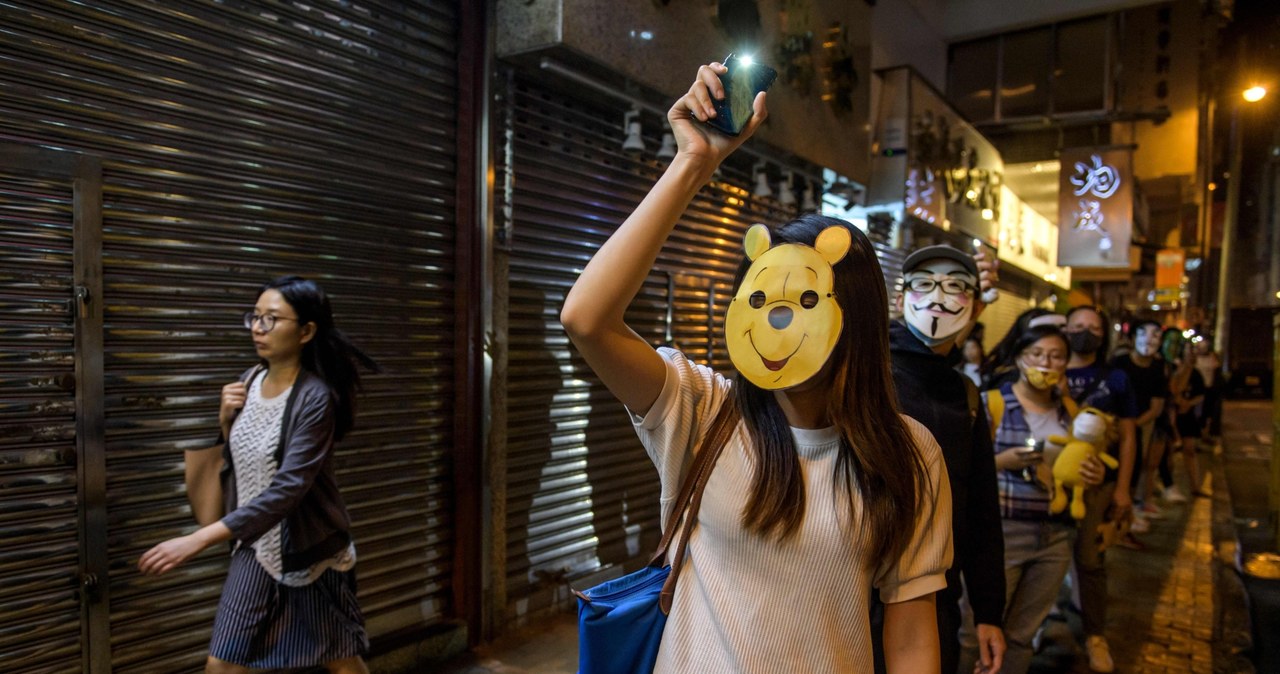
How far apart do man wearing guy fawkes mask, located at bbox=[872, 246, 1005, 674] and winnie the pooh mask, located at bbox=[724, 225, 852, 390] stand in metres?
A: 1.29

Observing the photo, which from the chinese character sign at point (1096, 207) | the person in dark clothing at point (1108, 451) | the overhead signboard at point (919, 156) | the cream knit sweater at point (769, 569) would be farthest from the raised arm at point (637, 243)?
the chinese character sign at point (1096, 207)

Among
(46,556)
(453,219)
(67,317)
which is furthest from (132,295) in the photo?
(453,219)

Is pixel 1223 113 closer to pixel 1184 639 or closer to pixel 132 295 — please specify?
pixel 1184 639

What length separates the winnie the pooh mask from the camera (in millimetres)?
1442

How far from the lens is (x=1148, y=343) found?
7.91 m

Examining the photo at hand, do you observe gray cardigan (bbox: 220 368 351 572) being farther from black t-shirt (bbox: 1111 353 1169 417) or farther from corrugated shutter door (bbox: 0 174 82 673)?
black t-shirt (bbox: 1111 353 1169 417)

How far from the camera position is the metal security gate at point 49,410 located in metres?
2.98

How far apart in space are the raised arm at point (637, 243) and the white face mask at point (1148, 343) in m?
8.29

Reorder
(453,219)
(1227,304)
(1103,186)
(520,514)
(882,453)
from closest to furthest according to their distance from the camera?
(882,453), (453,219), (520,514), (1103,186), (1227,304)

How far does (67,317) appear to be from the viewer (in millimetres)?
3139

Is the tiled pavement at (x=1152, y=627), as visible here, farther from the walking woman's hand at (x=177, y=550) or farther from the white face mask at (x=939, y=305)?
the white face mask at (x=939, y=305)

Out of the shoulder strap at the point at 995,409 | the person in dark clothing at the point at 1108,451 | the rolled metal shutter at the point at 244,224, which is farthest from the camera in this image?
Result: the person in dark clothing at the point at 1108,451

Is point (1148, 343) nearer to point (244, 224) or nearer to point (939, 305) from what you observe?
point (939, 305)

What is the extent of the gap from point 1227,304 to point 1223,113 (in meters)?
9.91
